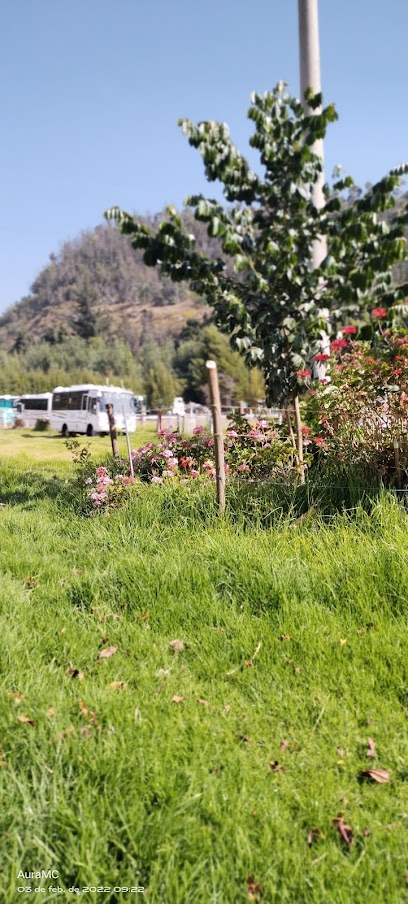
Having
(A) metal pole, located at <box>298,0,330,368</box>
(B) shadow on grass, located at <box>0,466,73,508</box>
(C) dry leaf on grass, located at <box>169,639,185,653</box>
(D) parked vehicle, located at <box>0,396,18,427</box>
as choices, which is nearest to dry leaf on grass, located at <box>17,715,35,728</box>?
(C) dry leaf on grass, located at <box>169,639,185,653</box>

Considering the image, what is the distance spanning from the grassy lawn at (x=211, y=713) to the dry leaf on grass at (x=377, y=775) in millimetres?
24

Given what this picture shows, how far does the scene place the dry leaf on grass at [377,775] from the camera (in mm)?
2035

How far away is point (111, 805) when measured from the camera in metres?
1.89

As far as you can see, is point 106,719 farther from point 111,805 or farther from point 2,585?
point 2,585

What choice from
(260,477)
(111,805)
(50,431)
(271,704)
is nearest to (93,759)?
(111,805)

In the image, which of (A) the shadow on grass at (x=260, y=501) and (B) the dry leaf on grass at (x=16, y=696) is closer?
(B) the dry leaf on grass at (x=16, y=696)

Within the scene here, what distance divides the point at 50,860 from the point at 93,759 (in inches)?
14.9

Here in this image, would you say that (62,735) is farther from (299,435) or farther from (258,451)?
(258,451)

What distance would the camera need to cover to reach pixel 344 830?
1819 mm

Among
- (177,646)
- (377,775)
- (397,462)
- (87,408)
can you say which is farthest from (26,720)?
(87,408)

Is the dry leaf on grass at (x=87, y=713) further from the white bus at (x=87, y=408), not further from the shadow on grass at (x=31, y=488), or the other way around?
the white bus at (x=87, y=408)

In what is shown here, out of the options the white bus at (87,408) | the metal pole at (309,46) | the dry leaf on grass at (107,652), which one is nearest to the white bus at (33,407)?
the white bus at (87,408)

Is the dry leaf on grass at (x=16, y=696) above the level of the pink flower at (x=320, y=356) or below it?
below

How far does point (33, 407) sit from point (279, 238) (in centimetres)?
4099
